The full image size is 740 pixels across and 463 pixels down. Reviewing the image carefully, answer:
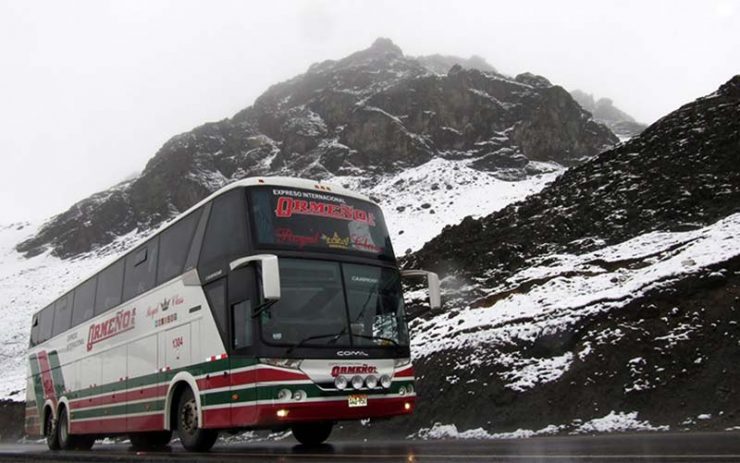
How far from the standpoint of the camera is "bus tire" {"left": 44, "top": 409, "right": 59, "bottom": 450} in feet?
62.0

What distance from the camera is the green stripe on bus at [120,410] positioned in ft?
42.5

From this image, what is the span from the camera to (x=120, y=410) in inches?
578

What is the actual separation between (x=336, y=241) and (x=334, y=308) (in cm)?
140

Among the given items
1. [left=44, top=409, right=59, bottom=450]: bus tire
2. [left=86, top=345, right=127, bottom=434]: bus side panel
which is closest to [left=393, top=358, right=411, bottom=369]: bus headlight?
[left=86, top=345, right=127, bottom=434]: bus side panel

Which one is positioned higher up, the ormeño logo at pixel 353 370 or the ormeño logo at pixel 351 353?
the ormeño logo at pixel 351 353

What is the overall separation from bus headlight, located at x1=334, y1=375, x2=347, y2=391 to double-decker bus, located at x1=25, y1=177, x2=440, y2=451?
0.02 m

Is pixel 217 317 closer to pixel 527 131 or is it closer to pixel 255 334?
pixel 255 334

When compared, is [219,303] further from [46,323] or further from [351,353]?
[46,323]

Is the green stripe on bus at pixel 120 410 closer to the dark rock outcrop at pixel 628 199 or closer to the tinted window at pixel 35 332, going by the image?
the tinted window at pixel 35 332

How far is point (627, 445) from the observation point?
9383 mm

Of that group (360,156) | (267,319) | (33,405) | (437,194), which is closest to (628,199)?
(267,319)

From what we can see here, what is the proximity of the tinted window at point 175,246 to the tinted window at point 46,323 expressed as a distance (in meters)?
9.26

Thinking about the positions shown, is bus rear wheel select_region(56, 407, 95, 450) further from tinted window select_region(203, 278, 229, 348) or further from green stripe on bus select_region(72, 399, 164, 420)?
tinted window select_region(203, 278, 229, 348)

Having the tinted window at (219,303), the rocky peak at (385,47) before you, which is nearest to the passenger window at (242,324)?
the tinted window at (219,303)
